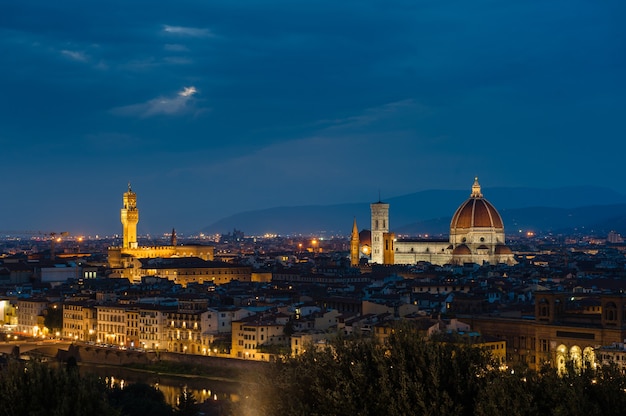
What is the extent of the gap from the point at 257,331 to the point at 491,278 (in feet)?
83.6

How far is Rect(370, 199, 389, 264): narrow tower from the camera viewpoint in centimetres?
9288

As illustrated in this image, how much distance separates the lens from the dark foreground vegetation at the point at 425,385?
17688mm

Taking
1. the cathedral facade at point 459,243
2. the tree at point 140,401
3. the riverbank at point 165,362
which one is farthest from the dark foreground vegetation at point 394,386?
the cathedral facade at point 459,243

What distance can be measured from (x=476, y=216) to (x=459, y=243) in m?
2.36

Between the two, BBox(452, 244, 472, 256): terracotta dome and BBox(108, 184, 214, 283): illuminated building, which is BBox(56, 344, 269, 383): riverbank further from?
BBox(452, 244, 472, 256): terracotta dome

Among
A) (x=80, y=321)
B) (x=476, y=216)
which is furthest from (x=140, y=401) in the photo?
(x=476, y=216)

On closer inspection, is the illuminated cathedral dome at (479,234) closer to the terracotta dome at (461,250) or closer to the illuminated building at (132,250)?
the terracotta dome at (461,250)

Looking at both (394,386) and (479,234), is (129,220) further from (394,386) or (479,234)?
(394,386)

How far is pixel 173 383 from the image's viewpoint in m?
41.5

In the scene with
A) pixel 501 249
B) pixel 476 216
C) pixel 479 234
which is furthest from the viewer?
pixel 476 216

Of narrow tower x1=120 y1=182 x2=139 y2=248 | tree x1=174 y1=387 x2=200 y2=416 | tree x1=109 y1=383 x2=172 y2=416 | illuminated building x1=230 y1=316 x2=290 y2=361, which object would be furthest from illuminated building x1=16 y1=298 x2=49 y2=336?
narrow tower x1=120 y1=182 x2=139 y2=248

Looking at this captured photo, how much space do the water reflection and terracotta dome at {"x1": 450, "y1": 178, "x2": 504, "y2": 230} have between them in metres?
48.6

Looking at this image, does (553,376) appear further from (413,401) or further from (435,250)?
(435,250)

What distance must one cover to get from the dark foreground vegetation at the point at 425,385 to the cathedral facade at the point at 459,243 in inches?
2644
